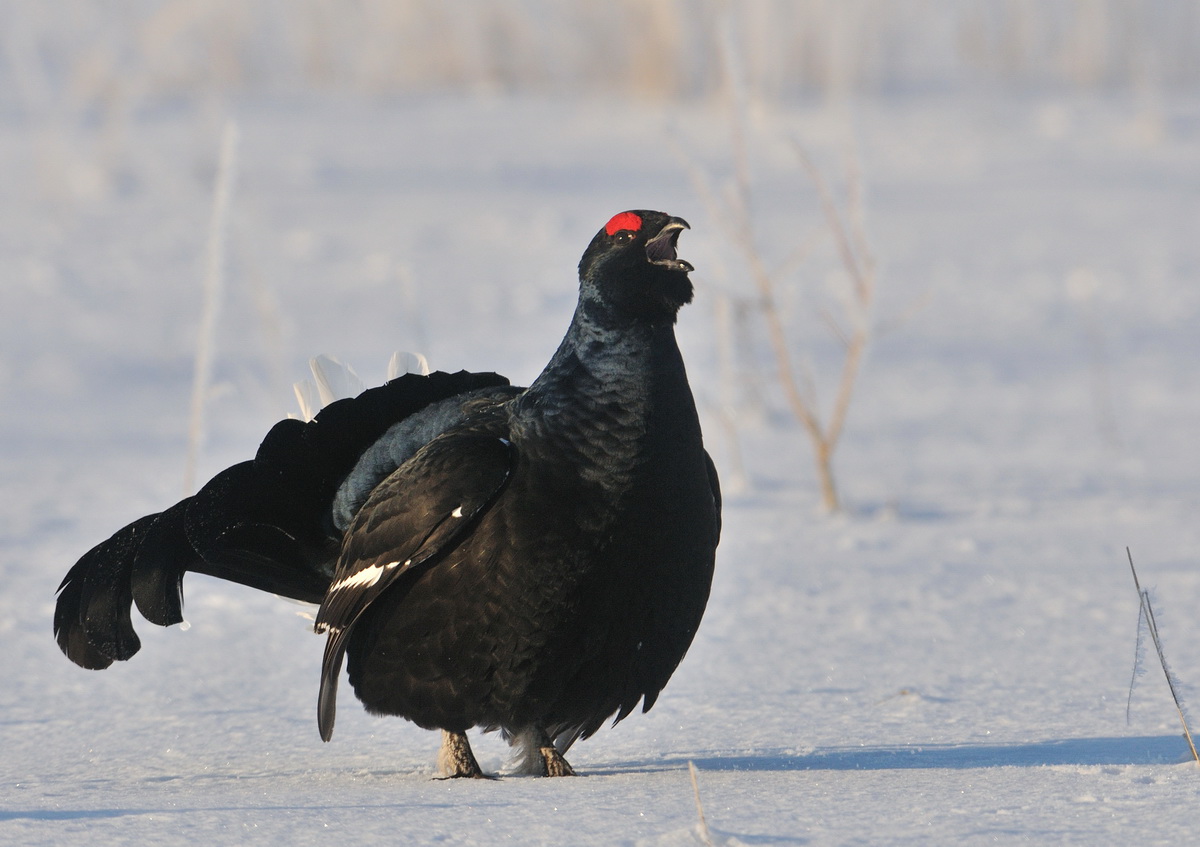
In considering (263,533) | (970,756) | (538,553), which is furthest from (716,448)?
(538,553)

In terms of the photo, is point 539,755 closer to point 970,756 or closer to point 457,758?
point 457,758

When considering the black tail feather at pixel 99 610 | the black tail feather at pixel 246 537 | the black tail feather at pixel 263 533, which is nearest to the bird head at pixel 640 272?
the black tail feather at pixel 246 537

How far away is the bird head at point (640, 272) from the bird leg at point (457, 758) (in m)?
0.96

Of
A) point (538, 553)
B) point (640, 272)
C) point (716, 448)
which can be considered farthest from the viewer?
point (716, 448)

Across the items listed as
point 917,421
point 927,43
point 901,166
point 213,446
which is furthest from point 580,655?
point 927,43

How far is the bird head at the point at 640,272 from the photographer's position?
296 cm

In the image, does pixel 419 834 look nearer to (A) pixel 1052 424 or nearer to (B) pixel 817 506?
(B) pixel 817 506

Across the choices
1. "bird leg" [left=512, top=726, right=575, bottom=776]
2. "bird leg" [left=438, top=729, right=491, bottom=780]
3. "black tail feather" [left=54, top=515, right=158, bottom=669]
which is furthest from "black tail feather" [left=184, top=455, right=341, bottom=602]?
"bird leg" [left=512, top=726, right=575, bottom=776]

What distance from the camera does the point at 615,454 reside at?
9.41 ft

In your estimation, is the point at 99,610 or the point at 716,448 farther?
the point at 716,448

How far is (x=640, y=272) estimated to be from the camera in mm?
2963

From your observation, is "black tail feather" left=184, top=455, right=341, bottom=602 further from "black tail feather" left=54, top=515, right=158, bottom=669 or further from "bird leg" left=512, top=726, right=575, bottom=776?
"bird leg" left=512, top=726, right=575, bottom=776

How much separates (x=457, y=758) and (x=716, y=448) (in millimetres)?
4007

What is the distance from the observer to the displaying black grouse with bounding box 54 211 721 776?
9.39 ft
